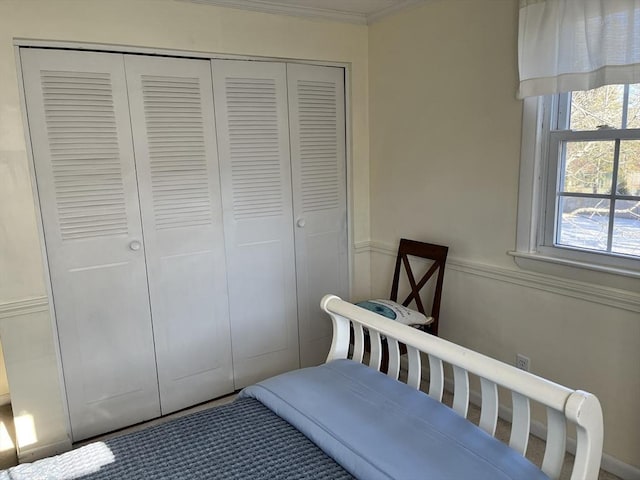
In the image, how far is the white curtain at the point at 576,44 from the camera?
1.77m

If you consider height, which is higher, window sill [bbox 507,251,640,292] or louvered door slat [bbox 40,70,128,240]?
louvered door slat [bbox 40,70,128,240]

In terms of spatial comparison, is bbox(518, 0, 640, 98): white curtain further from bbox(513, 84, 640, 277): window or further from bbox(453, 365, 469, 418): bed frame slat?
bbox(453, 365, 469, 418): bed frame slat

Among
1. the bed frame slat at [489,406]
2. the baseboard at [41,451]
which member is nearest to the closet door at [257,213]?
the baseboard at [41,451]

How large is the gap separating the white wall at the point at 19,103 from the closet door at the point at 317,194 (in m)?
0.35

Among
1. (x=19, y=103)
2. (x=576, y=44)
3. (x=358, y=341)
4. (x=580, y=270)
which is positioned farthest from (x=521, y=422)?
(x=19, y=103)

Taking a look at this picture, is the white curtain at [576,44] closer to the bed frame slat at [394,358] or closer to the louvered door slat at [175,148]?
the bed frame slat at [394,358]

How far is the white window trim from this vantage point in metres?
2.06

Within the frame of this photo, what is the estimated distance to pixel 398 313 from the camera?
2.62 meters

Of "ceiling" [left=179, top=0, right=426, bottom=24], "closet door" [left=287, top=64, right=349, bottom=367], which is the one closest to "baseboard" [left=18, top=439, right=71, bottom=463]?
"closet door" [left=287, top=64, right=349, bottom=367]

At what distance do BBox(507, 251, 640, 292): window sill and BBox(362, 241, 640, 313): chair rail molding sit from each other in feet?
0.06

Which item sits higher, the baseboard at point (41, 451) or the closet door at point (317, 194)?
the closet door at point (317, 194)

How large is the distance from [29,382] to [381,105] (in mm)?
2449

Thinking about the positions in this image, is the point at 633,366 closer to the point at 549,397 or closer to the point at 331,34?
the point at 549,397

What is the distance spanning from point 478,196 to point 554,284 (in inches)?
22.7
